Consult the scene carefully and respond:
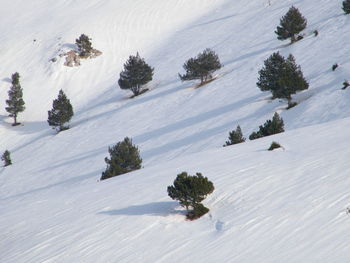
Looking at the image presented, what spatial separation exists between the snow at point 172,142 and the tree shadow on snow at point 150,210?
0.05 m

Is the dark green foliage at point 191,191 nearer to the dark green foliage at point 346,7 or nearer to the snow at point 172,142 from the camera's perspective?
the snow at point 172,142

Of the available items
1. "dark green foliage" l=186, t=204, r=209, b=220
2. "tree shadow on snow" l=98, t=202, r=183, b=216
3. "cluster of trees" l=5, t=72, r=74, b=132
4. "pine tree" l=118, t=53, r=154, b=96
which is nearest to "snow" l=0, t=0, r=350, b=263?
"tree shadow on snow" l=98, t=202, r=183, b=216

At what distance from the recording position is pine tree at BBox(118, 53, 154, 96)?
40688mm

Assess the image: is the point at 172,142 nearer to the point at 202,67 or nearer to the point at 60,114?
the point at 202,67

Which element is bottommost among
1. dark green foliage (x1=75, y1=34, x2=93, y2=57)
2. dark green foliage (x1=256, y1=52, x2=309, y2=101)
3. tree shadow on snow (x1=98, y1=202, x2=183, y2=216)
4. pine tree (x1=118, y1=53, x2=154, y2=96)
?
tree shadow on snow (x1=98, y1=202, x2=183, y2=216)

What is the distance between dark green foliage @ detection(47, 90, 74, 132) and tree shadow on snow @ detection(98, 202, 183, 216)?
95.3ft

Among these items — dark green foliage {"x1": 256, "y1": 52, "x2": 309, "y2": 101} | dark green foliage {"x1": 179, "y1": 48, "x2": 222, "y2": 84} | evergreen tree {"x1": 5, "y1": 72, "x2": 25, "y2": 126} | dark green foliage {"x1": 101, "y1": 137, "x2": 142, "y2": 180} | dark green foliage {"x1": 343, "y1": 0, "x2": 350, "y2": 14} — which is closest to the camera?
dark green foliage {"x1": 101, "y1": 137, "x2": 142, "y2": 180}

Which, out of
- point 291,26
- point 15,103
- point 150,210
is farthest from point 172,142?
point 15,103

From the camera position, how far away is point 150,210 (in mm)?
9758

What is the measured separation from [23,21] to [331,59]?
58.6 meters

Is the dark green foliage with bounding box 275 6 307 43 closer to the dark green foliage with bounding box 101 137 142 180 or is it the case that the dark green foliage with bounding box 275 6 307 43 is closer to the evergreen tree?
the dark green foliage with bounding box 101 137 142 180

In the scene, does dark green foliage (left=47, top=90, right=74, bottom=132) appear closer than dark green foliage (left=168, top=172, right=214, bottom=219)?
No

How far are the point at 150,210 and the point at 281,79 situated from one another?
52.8ft

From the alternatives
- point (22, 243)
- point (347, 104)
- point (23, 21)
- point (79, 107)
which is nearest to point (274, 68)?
point (347, 104)
